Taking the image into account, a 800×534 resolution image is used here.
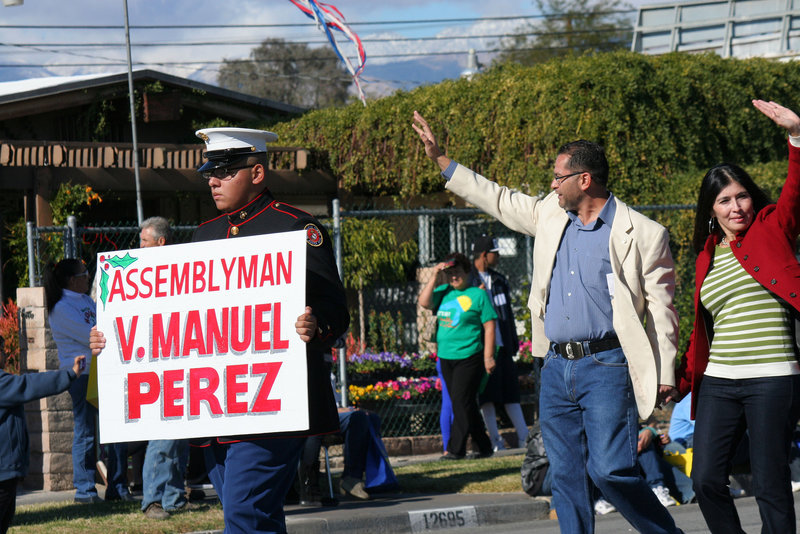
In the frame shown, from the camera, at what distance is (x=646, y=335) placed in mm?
5199

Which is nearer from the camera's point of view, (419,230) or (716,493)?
(716,493)

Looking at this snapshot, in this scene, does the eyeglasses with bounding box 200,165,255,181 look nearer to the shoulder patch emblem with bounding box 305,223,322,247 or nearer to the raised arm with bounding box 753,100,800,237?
the shoulder patch emblem with bounding box 305,223,322,247

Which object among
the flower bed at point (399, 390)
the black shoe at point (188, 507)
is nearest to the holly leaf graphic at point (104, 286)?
the black shoe at point (188, 507)

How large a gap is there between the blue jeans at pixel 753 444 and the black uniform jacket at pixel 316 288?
69.1 inches

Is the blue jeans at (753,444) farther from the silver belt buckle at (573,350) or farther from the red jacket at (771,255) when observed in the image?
the silver belt buckle at (573,350)

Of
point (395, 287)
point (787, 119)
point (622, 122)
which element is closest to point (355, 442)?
point (787, 119)

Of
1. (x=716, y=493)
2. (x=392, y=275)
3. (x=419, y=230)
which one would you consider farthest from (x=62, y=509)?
(x=419, y=230)

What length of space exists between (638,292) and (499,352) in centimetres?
624

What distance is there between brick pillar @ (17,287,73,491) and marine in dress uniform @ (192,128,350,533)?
5275mm

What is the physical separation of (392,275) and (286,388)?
11.9 metres

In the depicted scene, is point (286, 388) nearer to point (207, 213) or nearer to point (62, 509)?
point (62, 509)

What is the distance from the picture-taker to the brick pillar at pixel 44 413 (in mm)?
9766

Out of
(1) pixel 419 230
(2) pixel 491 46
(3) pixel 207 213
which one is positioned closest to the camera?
(1) pixel 419 230

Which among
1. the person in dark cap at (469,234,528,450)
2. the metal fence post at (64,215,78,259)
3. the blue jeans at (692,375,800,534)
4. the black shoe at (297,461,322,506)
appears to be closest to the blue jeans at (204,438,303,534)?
the blue jeans at (692,375,800,534)
